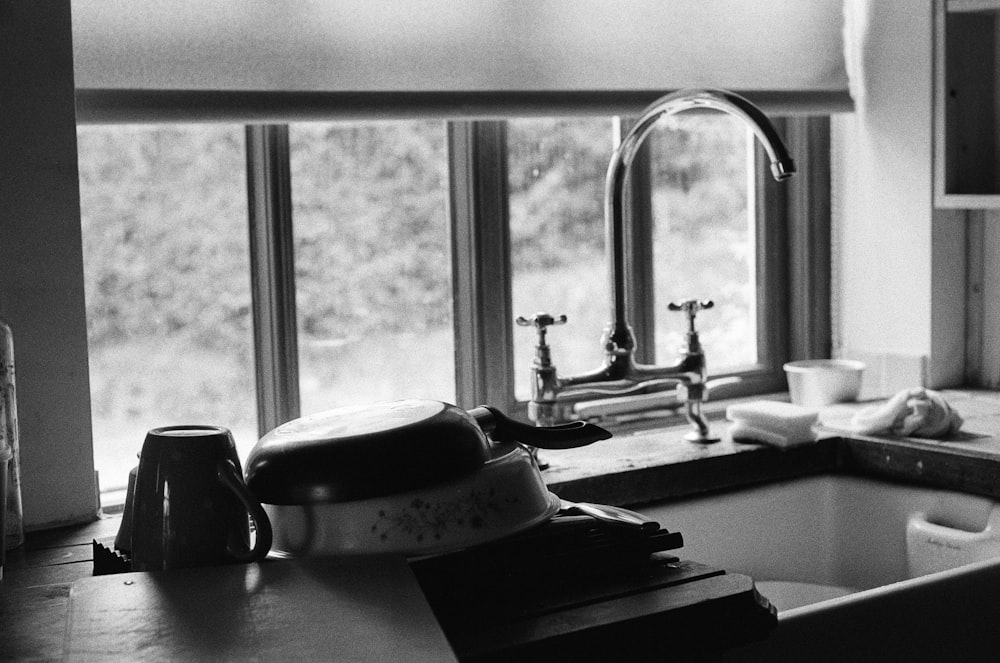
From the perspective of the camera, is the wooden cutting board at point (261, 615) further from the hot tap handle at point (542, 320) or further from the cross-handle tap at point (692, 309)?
the cross-handle tap at point (692, 309)

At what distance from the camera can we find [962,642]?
130cm

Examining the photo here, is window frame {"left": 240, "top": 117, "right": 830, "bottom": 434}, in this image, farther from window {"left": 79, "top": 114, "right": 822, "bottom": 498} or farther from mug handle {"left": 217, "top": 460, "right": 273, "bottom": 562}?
mug handle {"left": 217, "top": 460, "right": 273, "bottom": 562}

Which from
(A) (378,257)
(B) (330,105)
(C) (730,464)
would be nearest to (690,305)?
(C) (730,464)

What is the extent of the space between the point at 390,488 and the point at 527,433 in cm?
19

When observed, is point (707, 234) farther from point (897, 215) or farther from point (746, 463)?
point (746, 463)

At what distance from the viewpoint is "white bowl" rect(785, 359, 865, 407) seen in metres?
2.04

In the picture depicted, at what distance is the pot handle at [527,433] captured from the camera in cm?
A: 115

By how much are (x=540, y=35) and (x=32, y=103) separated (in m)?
0.77

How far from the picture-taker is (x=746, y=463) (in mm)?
1725

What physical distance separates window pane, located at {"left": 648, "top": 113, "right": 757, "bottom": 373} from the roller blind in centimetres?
11

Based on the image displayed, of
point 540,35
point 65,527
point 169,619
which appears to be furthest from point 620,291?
point 169,619

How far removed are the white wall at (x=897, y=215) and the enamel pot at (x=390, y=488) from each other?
129cm

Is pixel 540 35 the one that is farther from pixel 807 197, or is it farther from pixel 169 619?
pixel 169 619

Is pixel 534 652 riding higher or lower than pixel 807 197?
lower
